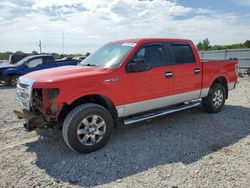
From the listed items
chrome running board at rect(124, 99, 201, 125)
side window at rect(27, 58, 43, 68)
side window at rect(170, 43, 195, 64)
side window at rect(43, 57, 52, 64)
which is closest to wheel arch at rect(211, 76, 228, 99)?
chrome running board at rect(124, 99, 201, 125)

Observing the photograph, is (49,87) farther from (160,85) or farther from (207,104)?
(207,104)

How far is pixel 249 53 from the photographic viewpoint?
690 inches

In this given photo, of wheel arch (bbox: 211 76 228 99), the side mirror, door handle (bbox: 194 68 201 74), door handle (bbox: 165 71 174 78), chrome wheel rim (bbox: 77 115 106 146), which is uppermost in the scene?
the side mirror

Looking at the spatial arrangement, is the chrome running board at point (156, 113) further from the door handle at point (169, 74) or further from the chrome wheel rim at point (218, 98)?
the door handle at point (169, 74)

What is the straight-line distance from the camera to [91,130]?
176 inches

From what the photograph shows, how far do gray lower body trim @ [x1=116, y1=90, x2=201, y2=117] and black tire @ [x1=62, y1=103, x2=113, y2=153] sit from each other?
0.41 meters

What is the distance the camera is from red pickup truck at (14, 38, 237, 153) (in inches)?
167

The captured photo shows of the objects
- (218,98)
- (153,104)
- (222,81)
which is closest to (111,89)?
(153,104)

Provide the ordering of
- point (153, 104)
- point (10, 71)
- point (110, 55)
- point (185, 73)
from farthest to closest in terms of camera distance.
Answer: point (10, 71) < point (185, 73) < point (153, 104) < point (110, 55)

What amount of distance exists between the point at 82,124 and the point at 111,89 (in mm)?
831

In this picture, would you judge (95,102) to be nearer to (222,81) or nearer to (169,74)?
(169,74)

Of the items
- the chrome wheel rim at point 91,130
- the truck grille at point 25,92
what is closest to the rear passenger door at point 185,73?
the chrome wheel rim at point 91,130

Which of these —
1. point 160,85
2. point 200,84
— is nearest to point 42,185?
point 160,85

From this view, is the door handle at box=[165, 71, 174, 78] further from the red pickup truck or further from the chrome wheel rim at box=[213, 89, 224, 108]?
the chrome wheel rim at box=[213, 89, 224, 108]
